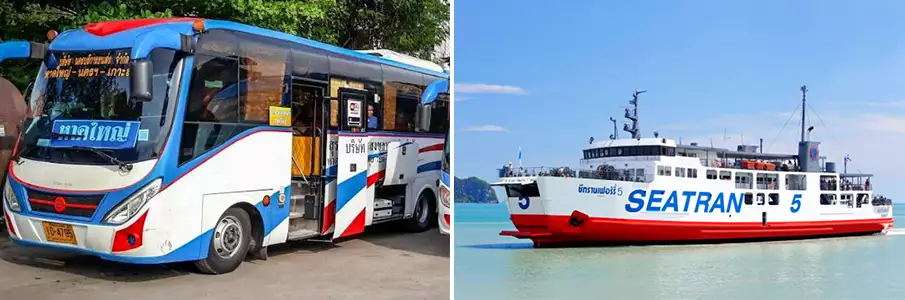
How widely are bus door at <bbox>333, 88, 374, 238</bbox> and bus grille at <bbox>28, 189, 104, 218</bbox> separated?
2168mm

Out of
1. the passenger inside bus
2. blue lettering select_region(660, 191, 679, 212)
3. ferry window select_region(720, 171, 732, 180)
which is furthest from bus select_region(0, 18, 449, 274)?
ferry window select_region(720, 171, 732, 180)

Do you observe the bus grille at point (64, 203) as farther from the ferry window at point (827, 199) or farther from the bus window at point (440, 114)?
the ferry window at point (827, 199)

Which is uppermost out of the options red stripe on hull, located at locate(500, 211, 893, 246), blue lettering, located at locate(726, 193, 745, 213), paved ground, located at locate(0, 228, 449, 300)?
blue lettering, located at locate(726, 193, 745, 213)

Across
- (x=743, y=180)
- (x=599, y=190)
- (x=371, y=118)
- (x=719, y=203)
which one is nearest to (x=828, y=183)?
(x=743, y=180)

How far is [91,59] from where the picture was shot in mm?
5488

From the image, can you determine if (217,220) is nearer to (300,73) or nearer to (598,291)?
(300,73)

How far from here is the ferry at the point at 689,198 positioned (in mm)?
12078

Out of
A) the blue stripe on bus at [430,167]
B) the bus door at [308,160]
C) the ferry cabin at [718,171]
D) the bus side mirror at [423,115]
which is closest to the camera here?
the bus door at [308,160]

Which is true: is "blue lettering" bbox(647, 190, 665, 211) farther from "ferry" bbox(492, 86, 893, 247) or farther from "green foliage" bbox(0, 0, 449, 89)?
"green foliage" bbox(0, 0, 449, 89)

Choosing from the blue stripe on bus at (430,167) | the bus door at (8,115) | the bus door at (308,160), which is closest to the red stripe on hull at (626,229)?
→ the blue stripe on bus at (430,167)

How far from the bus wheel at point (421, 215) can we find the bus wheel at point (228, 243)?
9.03ft

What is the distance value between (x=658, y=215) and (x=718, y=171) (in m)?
1.92

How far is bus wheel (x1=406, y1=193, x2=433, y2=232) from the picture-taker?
333 inches

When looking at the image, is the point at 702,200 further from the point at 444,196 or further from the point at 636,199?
the point at 444,196
